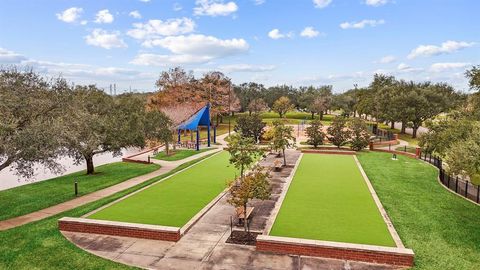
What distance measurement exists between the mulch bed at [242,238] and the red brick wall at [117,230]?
6.41 ft

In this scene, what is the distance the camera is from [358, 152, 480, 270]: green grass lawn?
1161 centimetres

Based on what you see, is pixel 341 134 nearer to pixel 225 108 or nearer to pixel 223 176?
pixel 223 176

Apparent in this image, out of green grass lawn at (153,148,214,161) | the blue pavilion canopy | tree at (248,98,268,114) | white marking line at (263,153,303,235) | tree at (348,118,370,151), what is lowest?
green grass lawn at (153,148,214,161)

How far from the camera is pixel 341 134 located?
3819 cm

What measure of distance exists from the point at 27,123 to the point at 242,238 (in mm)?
12051

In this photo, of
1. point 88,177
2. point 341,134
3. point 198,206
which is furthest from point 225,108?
point 198,206

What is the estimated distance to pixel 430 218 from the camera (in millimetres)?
15484

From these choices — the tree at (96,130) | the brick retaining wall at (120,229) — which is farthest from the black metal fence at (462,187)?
the tree at (96,130)

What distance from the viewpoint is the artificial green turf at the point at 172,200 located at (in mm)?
15305

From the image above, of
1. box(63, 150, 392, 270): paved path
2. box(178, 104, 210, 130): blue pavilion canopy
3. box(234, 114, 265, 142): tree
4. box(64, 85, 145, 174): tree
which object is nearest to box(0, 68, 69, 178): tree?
box(64, 85, 145, 174): tree

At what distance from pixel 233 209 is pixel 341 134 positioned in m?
24.4

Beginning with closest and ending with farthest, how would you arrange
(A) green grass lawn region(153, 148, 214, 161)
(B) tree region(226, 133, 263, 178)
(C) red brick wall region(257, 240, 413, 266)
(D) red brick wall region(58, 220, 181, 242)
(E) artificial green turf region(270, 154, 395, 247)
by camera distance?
1. (C) red brick wall region(257, 240, 413, 266)
2. (D) red brick wall region(58, 220, 181, 242)
3. (E) artificial green turf region(270, 154, 395, 247)
4. (B) tree region(226, 133, 263, 178)
5. (A) green grass lawn region(153, 148, 214, 161)

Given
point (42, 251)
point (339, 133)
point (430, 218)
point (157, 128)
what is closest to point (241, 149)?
point (430, 218)

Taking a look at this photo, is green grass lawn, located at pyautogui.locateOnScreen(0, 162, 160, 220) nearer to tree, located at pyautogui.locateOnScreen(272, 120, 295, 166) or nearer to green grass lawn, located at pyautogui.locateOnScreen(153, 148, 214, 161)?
green grass lawn, located at pyautogui.locateOnScreen(153, 148, 214, 161)
